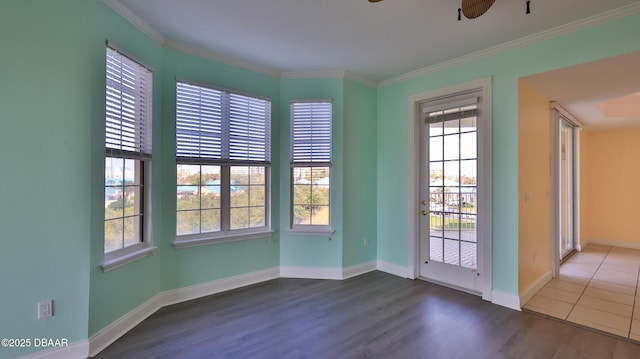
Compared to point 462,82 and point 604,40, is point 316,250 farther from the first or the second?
point 604,40

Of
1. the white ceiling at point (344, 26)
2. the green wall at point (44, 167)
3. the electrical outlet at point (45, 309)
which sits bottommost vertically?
the electrical outlet at point (45, 309)

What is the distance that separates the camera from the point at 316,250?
4117 millimetres

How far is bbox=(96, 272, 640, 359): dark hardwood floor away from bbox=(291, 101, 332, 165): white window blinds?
1789 millimetres

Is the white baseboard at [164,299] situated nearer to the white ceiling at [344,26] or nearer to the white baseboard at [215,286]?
the white baseboard at [215,286]

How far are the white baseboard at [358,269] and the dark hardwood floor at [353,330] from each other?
0.54 meters

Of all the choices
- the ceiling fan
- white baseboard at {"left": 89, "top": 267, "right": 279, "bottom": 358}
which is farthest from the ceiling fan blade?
white baseboard at {"left": 89, "top": 267, "right": 279, "bottom": 358}

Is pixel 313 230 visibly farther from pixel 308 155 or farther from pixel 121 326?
pixel 121 326

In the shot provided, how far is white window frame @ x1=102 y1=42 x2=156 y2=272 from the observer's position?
2.53 metres

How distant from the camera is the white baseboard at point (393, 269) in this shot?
4.15 m

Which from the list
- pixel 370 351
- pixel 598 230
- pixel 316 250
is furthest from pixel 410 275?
pixel 598 230

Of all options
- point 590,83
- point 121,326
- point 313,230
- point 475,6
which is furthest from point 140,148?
point 590,83

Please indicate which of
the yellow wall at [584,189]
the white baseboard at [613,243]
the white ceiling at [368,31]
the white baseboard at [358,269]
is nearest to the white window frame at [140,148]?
the white ceiling at [368,31]

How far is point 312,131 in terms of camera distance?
4.16 m

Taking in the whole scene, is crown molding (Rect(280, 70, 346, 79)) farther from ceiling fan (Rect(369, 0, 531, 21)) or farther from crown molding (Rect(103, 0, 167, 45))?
ceiling fan (Rect(369, 0, 531, 21))
